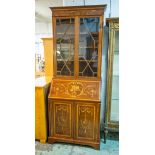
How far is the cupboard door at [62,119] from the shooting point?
2592 millimetres

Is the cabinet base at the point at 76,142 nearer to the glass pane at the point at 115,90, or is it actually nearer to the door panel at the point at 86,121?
the door panel at the point at 86,121

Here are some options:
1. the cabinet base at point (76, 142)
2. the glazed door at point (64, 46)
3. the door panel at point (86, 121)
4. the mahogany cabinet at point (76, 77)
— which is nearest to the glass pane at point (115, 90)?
the mahogany cabinet at point (76, 77)

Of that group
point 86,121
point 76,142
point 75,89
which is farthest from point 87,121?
point 75,89

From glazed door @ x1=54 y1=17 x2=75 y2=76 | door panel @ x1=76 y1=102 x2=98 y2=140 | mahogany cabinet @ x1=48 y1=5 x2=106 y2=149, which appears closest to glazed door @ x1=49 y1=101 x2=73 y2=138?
mahogany cabinet @ x1=48 y1=5 x2=106 y2=149

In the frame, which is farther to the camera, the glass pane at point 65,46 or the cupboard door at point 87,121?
the glass pane at point 65,46

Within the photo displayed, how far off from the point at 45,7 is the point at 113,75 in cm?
254

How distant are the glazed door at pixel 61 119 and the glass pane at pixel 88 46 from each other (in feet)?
1.79

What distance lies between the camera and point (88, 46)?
2586 millimetres

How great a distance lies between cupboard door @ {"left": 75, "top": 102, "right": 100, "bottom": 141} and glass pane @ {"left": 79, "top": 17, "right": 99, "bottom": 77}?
1.54 ft
